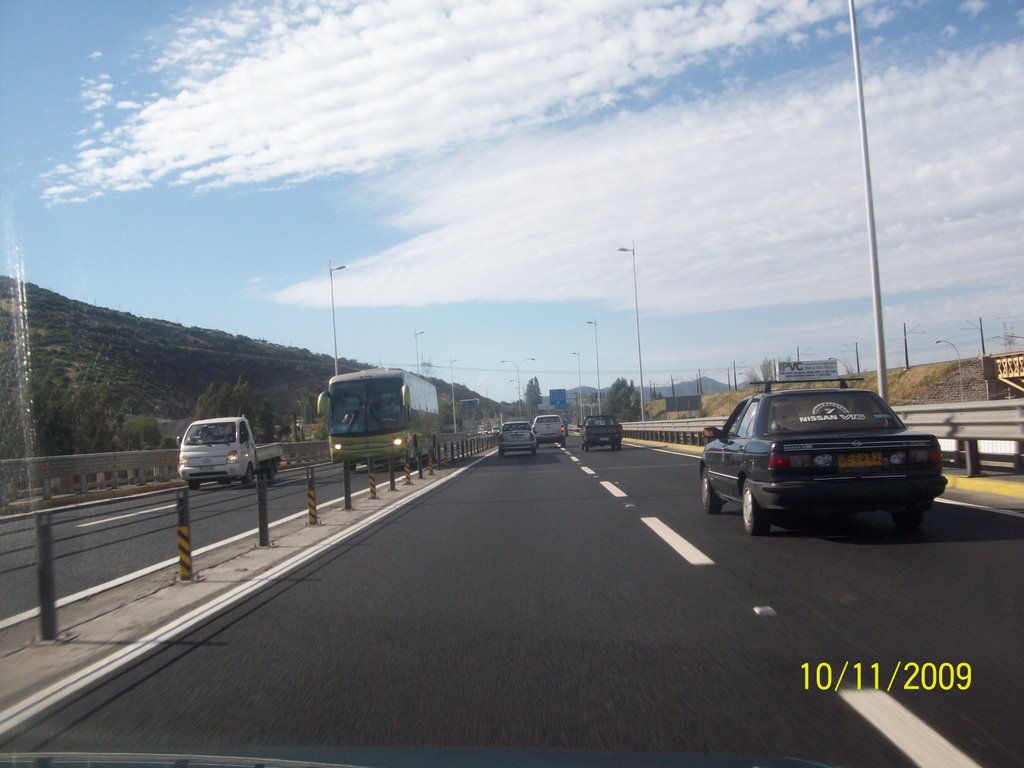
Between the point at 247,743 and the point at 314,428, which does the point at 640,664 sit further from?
the point at 314,428

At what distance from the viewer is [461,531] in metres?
12.0

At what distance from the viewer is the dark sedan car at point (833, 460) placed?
880cm

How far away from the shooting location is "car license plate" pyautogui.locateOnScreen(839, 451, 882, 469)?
8828 mm

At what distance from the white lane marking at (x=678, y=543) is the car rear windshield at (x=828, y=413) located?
159 cm

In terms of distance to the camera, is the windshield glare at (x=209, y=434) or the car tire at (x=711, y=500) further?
the windshield glare at (x=209, y=434)

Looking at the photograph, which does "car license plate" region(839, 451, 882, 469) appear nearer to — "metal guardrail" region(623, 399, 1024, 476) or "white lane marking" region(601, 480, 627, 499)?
"metal guardrail" region(623, 399, 1024, 476)

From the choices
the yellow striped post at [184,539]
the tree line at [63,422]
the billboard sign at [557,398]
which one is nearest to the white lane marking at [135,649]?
the yellow striped post at [184,539]

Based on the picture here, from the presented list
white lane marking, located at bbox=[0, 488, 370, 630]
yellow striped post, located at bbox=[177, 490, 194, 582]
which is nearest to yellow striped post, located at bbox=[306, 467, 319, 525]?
white lane marking, located at bbox=[0, 488, 370, 630]

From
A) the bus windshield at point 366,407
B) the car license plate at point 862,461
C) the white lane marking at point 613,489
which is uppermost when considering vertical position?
the bus windshield at point 366,407

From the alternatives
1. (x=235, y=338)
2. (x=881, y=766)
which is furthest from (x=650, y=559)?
(x=235, y=338)

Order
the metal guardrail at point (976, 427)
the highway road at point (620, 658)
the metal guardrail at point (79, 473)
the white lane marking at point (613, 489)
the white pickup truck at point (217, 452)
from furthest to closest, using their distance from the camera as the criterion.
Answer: the white pickup truck at point (217, 452) → the metal guardrail at point (79, 473) → the white lane marking at point (613, 489) → the metal guardrail at point (976, 427) → the highway road at point (620, 658)

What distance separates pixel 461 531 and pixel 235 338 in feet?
278

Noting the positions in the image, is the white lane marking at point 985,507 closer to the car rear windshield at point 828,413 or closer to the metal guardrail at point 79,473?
the car rear windshield at point 828,413

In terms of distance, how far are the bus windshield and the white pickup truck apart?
15.0 feet
